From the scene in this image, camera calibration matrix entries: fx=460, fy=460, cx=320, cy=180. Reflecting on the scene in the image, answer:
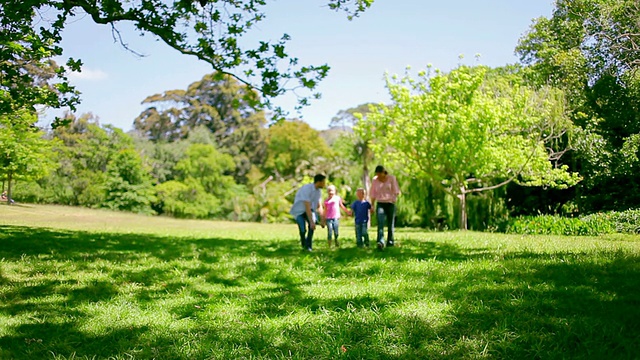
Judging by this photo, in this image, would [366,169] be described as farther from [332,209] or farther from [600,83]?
[332,209]

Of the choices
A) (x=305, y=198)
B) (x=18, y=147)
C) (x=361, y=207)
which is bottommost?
(x=361, y=207)

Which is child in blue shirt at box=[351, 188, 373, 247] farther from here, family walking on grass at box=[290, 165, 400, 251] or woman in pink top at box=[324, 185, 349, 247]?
woman in pink top at box=[324, 185, 349, 247]

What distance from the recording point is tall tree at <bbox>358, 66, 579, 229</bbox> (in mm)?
19500

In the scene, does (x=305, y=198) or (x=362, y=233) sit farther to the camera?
(x=362, y=233)

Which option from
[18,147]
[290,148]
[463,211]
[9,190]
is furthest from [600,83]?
[290,148]

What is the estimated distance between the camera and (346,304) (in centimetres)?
525

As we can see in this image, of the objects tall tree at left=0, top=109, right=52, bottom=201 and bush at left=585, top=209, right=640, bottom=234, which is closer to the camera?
tall tree at left=0, top=109, right=52, bottom=201

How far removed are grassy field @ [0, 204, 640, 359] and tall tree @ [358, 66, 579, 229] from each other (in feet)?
39.3

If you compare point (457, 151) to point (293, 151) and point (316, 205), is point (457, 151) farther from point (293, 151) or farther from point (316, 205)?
point (293, 151)

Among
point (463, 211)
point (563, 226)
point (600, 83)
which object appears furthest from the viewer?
point (463, 211)

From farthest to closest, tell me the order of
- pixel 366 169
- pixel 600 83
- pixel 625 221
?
pixel 366 169
pixel 600 83
pixel 625 221

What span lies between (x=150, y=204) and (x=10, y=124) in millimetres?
24639

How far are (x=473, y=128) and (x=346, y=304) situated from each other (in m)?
15.9

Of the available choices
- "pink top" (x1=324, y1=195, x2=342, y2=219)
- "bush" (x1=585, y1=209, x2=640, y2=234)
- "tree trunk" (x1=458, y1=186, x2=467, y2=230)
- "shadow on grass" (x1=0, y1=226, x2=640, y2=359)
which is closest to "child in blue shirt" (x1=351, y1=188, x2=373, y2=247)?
"pink top" (x1=324, y1=195, x2=342, y2=219)
